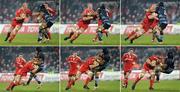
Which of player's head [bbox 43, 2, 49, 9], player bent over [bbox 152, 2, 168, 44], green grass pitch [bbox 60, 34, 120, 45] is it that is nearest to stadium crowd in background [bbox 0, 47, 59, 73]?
green grass pitch [bbox 60, 34, 120, 45]

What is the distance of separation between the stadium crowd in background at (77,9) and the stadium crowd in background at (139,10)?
7 centimetres

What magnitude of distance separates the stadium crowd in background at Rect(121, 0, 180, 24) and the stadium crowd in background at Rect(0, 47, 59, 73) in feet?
2.37

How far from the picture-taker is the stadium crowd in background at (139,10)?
3738mm

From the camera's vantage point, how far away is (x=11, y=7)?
12.3 ft

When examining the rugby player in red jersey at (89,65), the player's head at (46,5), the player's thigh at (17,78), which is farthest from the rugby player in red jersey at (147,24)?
the player's thigh at (17,78)

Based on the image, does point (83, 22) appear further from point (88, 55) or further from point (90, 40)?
point (88, 55)

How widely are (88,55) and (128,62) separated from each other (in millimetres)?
385

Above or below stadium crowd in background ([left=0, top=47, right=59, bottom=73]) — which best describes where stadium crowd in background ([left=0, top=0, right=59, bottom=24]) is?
above

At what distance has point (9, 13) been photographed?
12.4 feet

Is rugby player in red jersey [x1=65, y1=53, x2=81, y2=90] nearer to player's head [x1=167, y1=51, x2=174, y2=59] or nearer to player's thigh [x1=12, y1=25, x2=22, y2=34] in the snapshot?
player's thigh [x1=12, y1=25, x2=22, y2=34]

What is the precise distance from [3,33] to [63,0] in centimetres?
65

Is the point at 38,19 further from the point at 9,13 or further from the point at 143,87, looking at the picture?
the point at 143,87

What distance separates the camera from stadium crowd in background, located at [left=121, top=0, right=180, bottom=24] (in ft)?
12.3

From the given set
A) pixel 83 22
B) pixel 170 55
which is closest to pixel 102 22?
pixel 83 22
